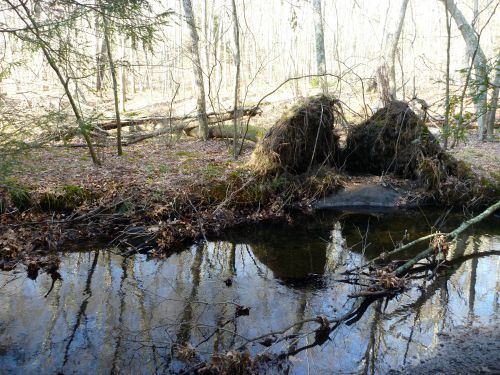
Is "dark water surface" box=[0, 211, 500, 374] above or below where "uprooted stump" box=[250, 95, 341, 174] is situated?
below

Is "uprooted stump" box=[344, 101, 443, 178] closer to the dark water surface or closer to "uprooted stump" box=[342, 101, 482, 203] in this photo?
"uprooted stump" box=[342, 101, 482, 203]

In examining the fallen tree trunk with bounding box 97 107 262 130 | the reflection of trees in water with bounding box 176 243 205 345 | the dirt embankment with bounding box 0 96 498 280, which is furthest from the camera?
the fallen tree trunk with bounding box 97 107 262 130

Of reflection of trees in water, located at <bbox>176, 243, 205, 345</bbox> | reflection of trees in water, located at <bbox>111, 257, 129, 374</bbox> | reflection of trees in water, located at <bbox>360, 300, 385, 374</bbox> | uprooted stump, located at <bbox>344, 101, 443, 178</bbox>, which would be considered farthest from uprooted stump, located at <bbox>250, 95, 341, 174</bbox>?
reflection of trees in water, located at <bbox>360, 300, 385, 374</bbox>

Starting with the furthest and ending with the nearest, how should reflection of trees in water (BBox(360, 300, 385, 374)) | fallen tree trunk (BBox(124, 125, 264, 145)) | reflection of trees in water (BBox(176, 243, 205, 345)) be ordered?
1. fallen tree trunk (BBox(124, 125, 264, 145))
2. reflection of trees in water (BBox(176, 243, 205, 345))
3. reflection of trees in water (BBox(360, 300, 385, 374))

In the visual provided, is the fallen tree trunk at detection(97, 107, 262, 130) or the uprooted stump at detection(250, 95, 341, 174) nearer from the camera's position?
the uprooted stump at detection(250, 95, 341, 174)

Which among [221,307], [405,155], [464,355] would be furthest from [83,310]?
[405,155]

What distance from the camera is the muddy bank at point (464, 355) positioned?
4.30m

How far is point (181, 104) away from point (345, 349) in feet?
75.5

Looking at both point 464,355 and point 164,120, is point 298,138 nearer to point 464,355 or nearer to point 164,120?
point 164,120

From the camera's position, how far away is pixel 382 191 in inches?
429

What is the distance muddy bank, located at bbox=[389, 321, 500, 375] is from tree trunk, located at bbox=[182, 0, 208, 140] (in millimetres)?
10285

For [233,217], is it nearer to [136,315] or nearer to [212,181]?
[212,181]

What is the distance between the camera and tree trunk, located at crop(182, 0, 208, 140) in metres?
12.9

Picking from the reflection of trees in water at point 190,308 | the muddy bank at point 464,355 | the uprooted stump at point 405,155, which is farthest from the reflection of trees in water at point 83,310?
the uprooted stump at point 405,155
